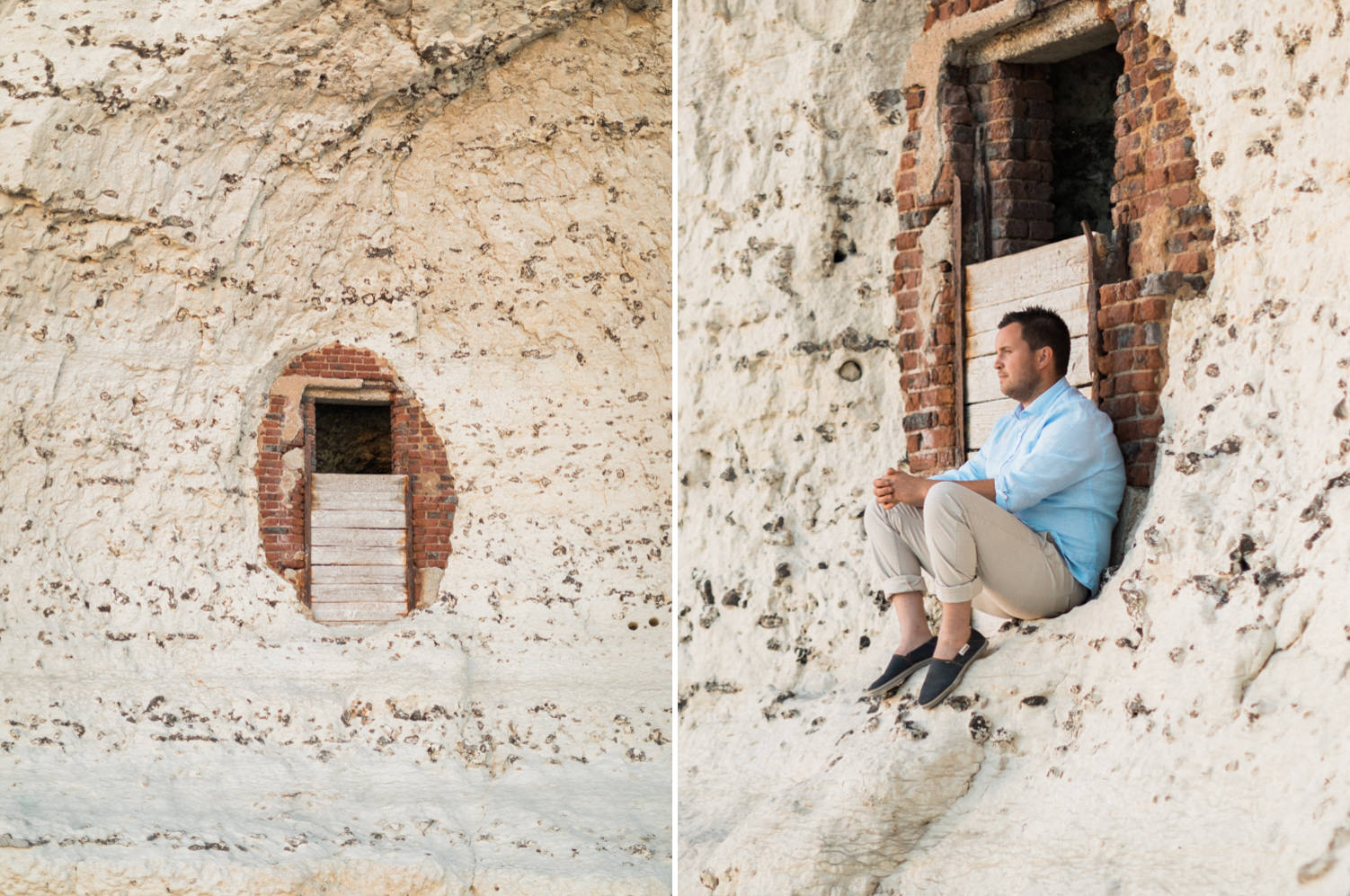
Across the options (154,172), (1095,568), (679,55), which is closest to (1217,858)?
(1095,568)

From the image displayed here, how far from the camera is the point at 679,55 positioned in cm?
563

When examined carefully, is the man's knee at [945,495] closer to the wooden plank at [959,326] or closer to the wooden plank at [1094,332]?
the wooden plank at [1094,332]

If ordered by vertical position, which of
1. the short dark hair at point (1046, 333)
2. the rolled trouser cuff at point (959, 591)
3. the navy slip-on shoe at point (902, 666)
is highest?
the short dark hair at point (1046, 333)

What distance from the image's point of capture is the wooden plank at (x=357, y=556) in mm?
8023

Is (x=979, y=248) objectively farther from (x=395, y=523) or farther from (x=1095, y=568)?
(x=395, y=523)

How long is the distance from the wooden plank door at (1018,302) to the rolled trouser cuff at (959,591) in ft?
2.70

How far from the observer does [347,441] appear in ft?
31.0

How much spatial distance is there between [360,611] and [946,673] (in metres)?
4.56

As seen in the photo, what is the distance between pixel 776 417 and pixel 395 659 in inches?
128

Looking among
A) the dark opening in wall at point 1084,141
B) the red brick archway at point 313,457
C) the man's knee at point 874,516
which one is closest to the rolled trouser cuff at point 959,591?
the man's knee at point 874,516

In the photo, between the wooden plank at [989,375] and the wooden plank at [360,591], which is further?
the wooden plank at [360,591]

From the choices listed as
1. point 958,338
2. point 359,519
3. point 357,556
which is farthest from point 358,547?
point 958,338

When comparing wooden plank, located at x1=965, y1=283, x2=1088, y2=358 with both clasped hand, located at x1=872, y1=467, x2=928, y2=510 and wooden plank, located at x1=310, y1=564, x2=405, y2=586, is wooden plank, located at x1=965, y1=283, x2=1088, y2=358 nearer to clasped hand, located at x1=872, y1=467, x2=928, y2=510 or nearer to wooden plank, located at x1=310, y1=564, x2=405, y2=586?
clasped hand, located at x1=872, y1=467, x2=928, y2=510

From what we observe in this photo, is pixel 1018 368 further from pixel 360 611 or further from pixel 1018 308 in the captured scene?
pixel 360 611
